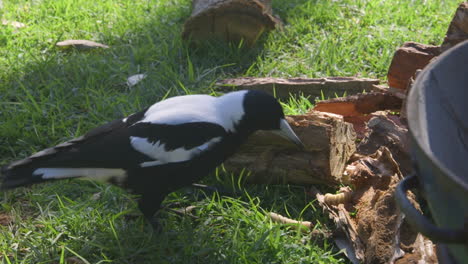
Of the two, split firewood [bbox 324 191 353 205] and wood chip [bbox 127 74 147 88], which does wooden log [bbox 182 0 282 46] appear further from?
split firewood [bbox 324 191 353 205]

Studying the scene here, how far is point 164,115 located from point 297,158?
0.61m

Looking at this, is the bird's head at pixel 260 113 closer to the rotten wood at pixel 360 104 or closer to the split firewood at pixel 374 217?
the split firewood at pixel 374 217

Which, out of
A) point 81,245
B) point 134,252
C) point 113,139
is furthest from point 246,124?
point 81,245

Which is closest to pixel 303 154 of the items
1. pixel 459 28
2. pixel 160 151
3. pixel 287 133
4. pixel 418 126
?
pixel 287 133

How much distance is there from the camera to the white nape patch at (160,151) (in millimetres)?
2023

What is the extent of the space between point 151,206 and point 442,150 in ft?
3.73

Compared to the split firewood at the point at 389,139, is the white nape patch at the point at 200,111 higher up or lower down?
higher up

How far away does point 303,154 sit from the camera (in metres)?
2.37

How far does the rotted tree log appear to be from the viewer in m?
2.32

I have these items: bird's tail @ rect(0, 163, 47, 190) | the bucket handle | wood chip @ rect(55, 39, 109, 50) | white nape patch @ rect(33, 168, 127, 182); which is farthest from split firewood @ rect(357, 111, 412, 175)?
wood chip @ rect(55, 39, 109, 50)

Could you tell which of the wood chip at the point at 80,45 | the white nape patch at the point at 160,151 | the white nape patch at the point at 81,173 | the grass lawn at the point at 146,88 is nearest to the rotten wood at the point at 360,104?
the grass lawn at the point at 146,88

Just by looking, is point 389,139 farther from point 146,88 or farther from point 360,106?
point 146,88

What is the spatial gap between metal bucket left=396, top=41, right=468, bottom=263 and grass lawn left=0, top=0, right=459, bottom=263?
79 cm

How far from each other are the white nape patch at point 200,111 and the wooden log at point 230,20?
1.26 metres
